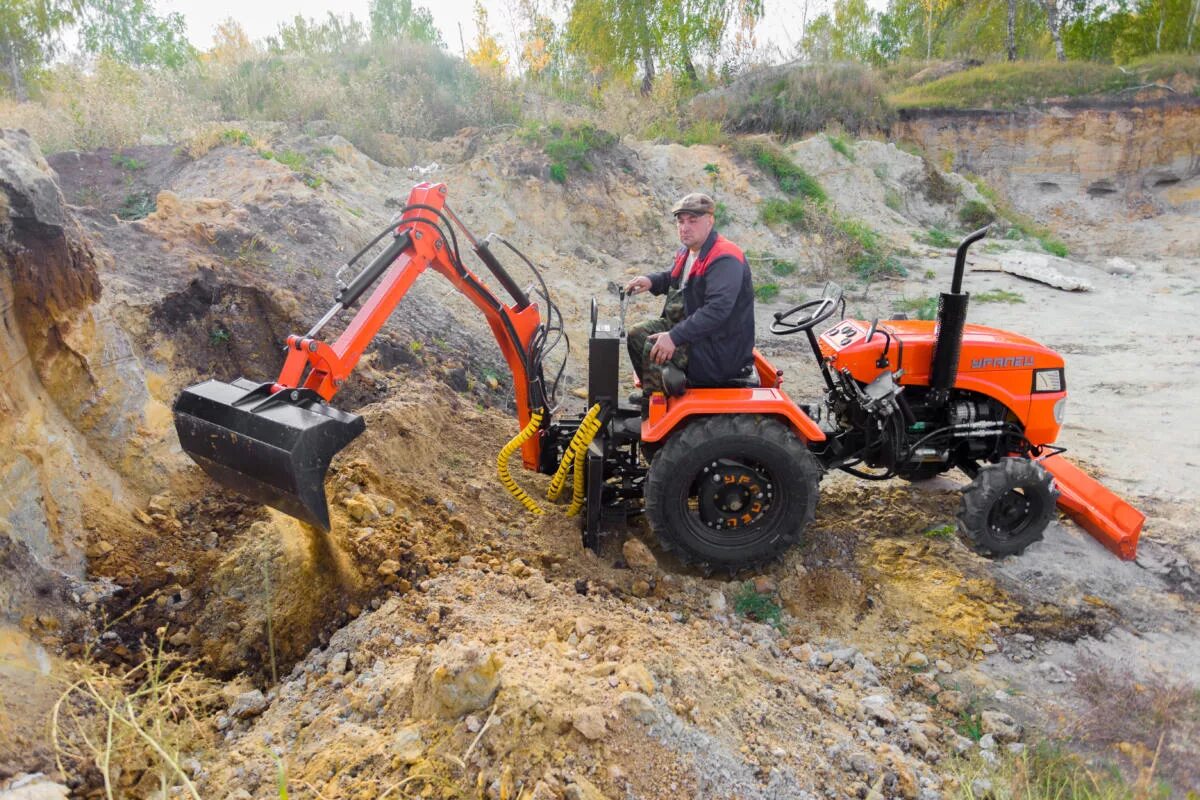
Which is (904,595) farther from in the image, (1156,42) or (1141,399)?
(1156,42)

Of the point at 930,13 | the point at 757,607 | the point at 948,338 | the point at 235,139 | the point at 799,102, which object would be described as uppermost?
the point at 930,13

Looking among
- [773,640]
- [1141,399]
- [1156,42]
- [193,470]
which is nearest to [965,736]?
→ [773,640]

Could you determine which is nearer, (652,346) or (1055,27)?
(652,346)

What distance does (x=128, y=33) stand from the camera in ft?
60.3

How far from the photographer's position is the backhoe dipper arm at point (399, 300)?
3.40 metres

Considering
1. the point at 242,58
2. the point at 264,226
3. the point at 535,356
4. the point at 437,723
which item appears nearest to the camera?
the point at 437,723

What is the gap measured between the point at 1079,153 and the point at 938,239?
336 inches

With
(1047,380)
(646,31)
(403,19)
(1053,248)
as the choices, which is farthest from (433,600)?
(403,19)

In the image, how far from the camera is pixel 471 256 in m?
9.25

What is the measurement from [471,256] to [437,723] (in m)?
7.25

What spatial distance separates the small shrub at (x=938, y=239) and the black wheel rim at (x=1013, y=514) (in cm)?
1010

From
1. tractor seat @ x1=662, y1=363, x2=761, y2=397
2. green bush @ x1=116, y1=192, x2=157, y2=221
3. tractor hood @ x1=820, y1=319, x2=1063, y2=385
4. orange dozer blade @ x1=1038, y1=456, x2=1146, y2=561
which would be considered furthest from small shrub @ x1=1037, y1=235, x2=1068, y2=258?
green bush @ x1=116, y1=192, x2=157, y2=221

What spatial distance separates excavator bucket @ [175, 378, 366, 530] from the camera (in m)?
3.11

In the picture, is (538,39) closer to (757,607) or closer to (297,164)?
(297,164)
